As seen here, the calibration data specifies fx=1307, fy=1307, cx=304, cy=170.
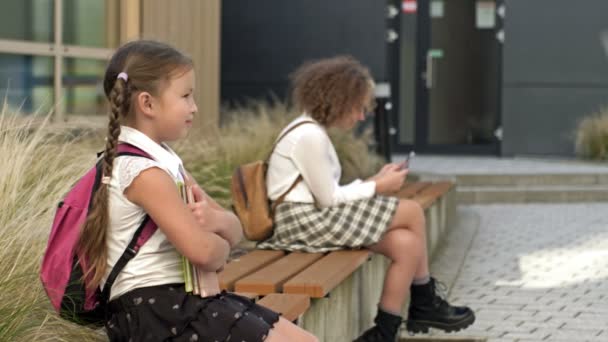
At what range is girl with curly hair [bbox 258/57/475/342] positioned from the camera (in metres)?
5.74

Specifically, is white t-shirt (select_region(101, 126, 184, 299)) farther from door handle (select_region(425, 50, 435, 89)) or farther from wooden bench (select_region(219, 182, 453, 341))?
door handle (select_region(425, 50, 435, 89))

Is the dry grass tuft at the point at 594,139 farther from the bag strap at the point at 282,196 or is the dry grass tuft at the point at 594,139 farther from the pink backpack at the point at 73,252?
the pink backpack at the point at 73,252

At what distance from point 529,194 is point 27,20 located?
5.98 m

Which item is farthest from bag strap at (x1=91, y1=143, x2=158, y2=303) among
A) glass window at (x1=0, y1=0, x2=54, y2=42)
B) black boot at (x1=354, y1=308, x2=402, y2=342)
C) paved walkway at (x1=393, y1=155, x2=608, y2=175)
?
paved walkway at (x1=393, y1=155, x2=608, y2=175)

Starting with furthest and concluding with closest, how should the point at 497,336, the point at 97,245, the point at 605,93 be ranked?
the point at 605,93
the point at 497,336
the point at 97,245

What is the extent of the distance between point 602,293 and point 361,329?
6.83 ft

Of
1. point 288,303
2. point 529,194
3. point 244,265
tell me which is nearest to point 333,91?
point 244,265

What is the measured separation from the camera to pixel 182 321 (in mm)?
3357

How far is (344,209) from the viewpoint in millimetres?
5840

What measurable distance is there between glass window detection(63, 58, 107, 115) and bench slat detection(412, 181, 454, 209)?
2.90 meters

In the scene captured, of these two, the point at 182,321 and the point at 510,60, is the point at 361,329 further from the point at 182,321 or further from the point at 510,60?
the point at 510,60

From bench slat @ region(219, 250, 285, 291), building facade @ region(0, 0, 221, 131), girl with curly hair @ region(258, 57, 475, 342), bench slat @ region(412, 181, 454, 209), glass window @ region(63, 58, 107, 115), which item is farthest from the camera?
glass window @ region(63, 58, 107, 115)

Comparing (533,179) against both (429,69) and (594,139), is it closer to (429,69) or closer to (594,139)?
(594,139)

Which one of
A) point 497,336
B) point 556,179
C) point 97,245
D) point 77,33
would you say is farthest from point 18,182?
point 556,179
